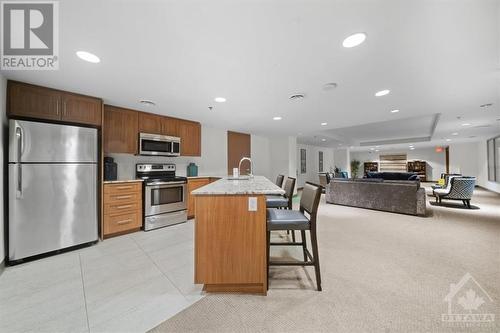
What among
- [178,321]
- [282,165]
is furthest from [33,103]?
[282,165]

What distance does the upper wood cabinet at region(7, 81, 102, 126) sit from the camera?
→ 2.29m

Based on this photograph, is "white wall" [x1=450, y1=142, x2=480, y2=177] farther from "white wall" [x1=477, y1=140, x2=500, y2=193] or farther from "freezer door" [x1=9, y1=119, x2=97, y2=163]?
"freezer door" [x1=9, y1=119, x2=97, y2=163]

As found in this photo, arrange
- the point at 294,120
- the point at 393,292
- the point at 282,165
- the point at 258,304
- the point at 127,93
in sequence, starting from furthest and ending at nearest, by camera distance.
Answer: the point at 282,165
the point at 294,120
the point at 127,93
the point at 393,292
the point at 258,304

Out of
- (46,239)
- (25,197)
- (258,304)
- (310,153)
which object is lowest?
(258,304)

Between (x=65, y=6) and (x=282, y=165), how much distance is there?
6.21m

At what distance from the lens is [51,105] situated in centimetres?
251

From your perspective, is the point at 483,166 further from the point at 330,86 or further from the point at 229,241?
the point at 229,241

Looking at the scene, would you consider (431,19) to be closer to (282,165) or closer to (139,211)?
(139,211)

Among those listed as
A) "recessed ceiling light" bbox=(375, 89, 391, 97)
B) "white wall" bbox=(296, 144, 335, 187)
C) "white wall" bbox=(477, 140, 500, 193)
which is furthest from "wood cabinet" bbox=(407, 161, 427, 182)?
"recessed ceiling light" bbox=(375, 89, 391, 97)

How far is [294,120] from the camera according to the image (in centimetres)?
447

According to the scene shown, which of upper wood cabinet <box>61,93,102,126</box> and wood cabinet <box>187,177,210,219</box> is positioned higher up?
upper wood cabinet <box>61,93,102,126</box>

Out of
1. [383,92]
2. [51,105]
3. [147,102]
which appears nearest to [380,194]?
[383,92]

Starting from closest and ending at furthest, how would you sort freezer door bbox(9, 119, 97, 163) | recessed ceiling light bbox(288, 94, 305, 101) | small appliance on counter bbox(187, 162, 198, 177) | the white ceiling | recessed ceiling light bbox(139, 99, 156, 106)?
1. the white ceiling
2. freezer door bbox(9, 119, 97, 163)
3. recessed ceiling light bbox(288, 94, 305, 101)
4. recessed ceiling light bbox(139, 99, 156, 106)
5. small appliance on counter bbox(187, 162, 198, 177)

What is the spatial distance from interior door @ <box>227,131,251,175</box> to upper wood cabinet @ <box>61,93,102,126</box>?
3293 millimetres
